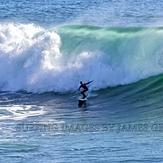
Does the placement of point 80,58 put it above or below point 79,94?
above

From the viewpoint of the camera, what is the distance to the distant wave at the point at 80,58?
96.8ft

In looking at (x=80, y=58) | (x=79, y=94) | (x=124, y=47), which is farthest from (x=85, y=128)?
(x=124, y=47)

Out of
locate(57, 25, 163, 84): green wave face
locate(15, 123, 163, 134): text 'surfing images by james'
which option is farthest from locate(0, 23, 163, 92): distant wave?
locate(15, 123, 163, 134): text 'surfing images by james'

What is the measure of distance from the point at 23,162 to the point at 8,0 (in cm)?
3911

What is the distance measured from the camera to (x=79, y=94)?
93.8ft

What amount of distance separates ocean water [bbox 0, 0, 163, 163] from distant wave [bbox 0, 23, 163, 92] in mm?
44

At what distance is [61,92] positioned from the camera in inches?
1160

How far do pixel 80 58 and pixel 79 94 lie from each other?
10.3 ft

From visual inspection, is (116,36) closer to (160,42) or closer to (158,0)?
(160,42)

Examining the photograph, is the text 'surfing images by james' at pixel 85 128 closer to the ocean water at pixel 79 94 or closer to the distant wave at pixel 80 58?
the ocean water at pixel 79 94

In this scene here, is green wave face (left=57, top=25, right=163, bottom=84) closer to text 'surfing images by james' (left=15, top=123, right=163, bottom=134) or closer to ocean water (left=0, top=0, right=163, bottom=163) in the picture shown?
ocean water (left=0, top=0, right=163, bottom=163)

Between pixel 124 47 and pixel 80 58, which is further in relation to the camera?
pixel 124 47

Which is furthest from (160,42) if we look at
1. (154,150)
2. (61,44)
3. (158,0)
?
(158,0)

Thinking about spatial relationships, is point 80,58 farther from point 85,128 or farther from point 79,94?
point 85,128
